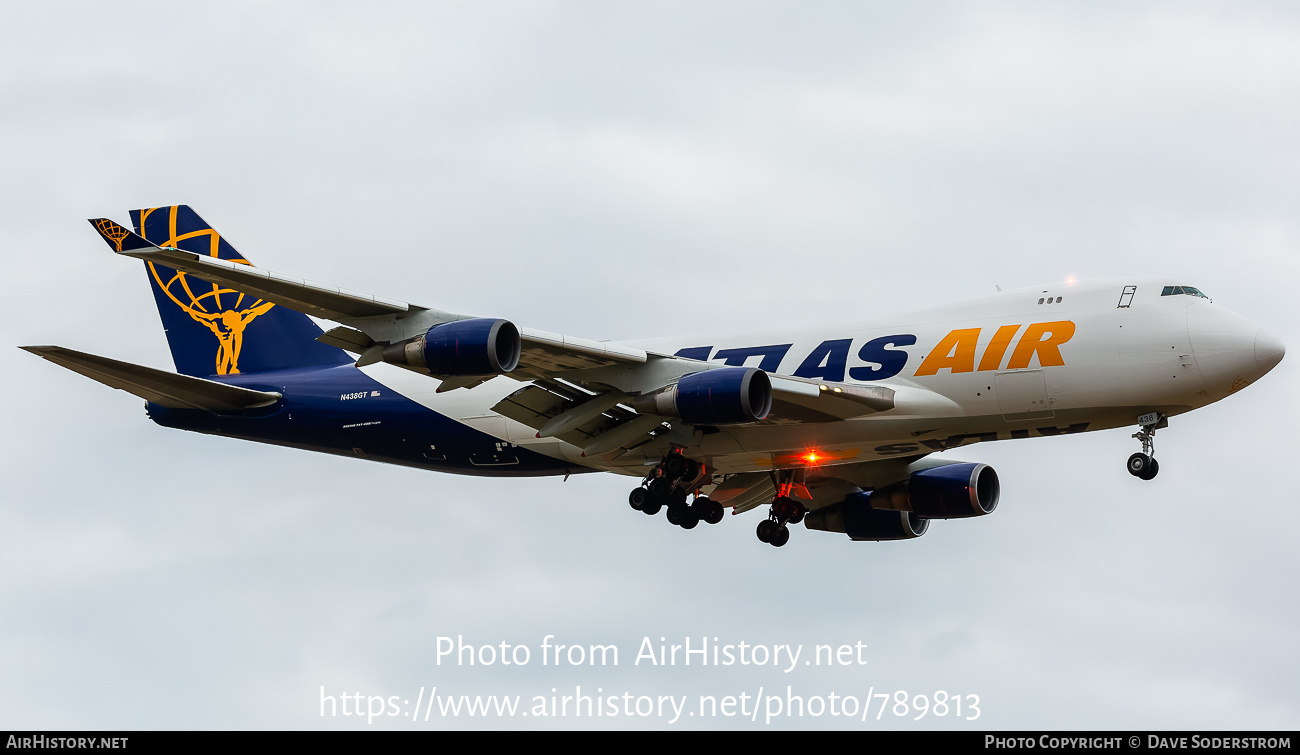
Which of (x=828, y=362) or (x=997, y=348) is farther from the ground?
(x=997, y=348)

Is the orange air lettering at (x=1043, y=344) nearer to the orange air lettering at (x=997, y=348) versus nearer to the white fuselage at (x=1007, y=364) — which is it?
the white fuselage at (x=1007, y=364)

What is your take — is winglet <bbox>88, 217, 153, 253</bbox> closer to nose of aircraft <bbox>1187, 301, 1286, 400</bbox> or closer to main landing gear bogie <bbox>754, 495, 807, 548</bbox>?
main landing gear bogie <bbox>754, 495, 807, 548</bbox>

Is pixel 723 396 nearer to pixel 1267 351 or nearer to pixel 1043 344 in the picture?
pixel 1043 344

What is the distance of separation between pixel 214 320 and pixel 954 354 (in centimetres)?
2286

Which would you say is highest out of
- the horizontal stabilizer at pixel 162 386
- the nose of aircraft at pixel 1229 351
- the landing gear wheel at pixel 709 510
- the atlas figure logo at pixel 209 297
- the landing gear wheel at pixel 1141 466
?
the atlas figure logo at pixel 209 297

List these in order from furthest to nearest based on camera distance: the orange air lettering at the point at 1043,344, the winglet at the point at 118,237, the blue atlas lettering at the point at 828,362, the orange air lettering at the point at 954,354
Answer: the blue atlas lettering at the point at 828,362
the orange air lettering at the point at 954,354
the orange air lettering at the point at 1043,344
the winglet at the point at 118,237

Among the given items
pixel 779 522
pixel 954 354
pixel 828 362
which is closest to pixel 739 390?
pixel 828 362

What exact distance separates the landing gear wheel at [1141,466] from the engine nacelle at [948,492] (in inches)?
292

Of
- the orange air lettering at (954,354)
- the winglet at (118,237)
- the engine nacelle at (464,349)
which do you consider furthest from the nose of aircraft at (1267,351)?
the winglet at (118,237)

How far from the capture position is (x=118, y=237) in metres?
29.1

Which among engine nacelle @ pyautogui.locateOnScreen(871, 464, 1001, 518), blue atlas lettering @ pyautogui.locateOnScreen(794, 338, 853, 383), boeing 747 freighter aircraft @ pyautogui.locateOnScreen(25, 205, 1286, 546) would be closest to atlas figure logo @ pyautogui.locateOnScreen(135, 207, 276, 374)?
boeing 747 freighter aircraft @ pyautogui.locateOnScreen(25, 205, 1286, 546)

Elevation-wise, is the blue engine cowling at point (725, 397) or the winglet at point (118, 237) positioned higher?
the winglet at point (118, 237)

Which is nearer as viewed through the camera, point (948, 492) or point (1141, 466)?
point (1141, 466)

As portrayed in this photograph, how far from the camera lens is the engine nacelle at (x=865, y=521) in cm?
4059
